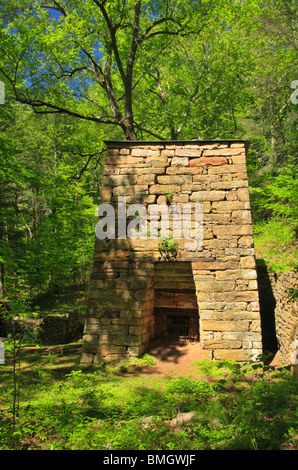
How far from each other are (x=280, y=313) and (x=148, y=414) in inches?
170

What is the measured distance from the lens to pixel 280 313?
6.39 metres

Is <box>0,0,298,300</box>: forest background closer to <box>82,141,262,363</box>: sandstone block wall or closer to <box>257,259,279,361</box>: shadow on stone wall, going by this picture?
<box>257,259,279,361</box>: shadow on stone wall

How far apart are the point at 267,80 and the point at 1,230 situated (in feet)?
43.6

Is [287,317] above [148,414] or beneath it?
above

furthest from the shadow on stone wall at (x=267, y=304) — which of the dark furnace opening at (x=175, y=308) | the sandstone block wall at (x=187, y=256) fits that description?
the sandstone block wall at (x=187, y=256)

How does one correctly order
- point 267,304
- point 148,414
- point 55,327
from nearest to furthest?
point 148,414 < point 267,304 < point 55,327

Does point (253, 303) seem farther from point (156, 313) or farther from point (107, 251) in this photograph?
point (107, 251)

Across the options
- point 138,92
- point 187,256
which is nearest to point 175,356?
point 187,256

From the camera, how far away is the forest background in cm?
916

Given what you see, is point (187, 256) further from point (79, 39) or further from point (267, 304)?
point (79, 39)

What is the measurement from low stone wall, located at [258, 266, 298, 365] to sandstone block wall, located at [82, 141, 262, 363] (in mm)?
697

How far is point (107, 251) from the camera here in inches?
223

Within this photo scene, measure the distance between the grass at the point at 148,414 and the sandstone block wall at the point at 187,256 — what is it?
799 mm
